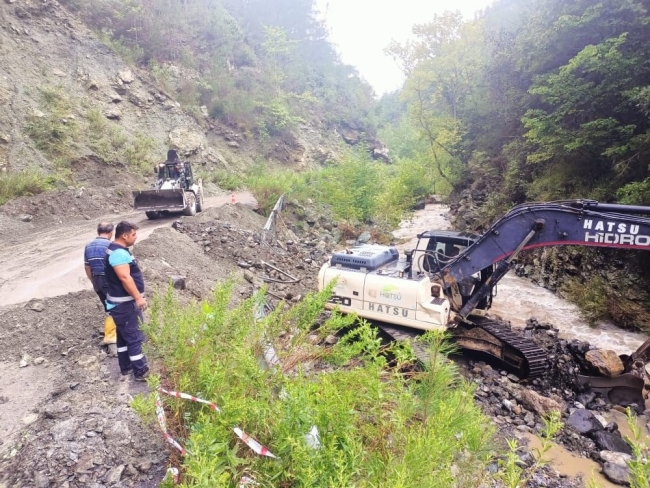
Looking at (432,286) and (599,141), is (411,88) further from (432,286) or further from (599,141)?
(432,286)

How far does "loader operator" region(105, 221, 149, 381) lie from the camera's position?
425 centimetres

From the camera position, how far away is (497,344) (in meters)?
6.88

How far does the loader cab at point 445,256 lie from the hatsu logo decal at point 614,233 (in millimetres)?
1712

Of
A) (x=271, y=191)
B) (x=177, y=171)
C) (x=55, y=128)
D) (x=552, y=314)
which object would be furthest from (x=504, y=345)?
(x=55, y=128)

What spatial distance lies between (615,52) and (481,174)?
10724mm

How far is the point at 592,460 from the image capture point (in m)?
5.07

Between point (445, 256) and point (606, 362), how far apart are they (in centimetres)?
298

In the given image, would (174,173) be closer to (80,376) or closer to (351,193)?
(351,193)

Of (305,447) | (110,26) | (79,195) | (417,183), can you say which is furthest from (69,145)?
(417,183)

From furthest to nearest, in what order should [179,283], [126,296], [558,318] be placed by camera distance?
1. [558,318]
2. [179,283]
3. [126,296]

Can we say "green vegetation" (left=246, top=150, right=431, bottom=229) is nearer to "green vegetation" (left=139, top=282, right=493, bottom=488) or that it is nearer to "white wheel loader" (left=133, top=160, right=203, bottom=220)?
"white wheel loader" (left=133, top=160, right=203, bottom=220)

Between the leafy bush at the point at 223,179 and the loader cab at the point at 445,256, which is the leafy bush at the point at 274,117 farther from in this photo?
the loader cab at the point at 445,256

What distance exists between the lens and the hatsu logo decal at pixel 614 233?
16.9 ft

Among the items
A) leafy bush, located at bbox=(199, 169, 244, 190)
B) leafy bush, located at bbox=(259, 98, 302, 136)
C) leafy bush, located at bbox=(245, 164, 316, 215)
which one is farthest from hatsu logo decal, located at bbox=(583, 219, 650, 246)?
leafy bush, located at bbox=(259, 98, 302, 136)
